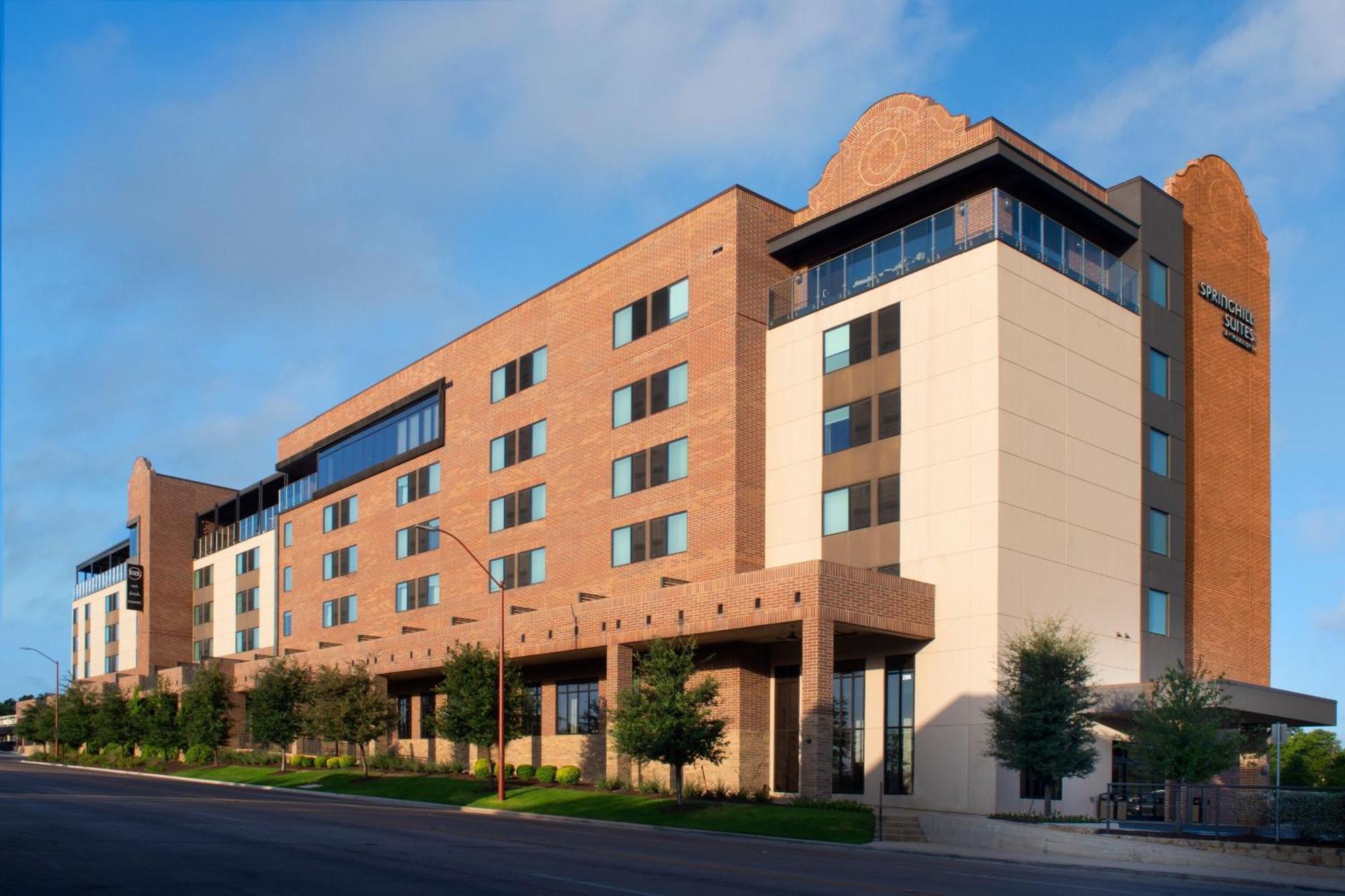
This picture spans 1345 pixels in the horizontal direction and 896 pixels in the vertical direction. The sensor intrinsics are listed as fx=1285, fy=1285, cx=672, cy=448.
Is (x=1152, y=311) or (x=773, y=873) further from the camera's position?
(x=1152, y=311)

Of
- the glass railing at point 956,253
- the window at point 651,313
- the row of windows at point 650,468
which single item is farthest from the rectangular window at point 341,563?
the glass railing at point 956,253

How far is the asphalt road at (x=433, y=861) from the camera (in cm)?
1880

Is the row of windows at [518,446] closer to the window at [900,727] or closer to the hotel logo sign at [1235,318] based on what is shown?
the window at [900,727]

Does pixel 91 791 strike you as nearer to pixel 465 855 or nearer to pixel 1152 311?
pixel 465 855

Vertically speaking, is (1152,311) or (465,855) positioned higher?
(1152,311)

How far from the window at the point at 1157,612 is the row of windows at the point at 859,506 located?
395 inches

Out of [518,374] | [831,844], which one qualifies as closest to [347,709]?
[518,374]

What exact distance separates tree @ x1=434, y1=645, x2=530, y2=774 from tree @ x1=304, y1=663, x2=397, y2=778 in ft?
26.8

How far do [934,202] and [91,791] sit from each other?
3759 centimetres

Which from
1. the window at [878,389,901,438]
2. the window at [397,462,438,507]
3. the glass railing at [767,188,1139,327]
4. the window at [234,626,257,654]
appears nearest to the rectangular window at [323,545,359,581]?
the window at [397,462,438,507]

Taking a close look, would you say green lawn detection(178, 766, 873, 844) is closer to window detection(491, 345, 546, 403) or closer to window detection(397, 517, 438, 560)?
window detection(397, 517, 438, 560)

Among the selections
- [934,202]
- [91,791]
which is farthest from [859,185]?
[91,791]

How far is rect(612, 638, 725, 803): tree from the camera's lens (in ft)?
127

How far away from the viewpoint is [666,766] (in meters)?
45.2
